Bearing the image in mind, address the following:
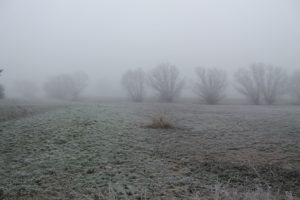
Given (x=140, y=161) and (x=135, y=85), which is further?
(x=135, y=85)

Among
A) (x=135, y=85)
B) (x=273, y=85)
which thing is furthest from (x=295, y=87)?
(x=135, y=85)

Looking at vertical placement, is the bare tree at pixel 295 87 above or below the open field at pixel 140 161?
above

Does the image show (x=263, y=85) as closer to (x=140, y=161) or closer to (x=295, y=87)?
(x=295, y=87)

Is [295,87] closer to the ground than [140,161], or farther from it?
farther from it

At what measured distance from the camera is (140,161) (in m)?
10.8

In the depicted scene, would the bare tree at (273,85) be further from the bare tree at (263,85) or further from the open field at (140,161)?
the open field at (140,161)

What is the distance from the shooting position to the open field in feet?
26.7

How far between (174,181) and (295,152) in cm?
712

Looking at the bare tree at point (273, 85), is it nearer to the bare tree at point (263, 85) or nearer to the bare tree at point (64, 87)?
the bare tree at point (263, 85)

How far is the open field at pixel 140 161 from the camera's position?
8125 mm

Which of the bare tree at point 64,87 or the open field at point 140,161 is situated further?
the bare tree at point 64,87

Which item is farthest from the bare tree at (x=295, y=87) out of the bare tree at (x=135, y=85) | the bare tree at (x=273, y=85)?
the bare tree at (x=135, y=85)

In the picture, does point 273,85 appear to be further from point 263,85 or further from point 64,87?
point 64,87

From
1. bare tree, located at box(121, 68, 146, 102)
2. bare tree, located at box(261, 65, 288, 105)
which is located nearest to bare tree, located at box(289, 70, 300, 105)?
bare tree, located at box(261, 65, 288, 105)
